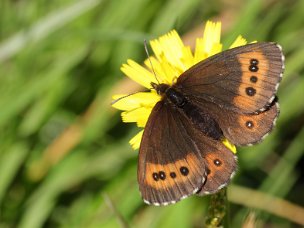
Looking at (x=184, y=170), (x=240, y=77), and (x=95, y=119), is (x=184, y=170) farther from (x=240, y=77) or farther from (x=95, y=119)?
(x=95, y=119)

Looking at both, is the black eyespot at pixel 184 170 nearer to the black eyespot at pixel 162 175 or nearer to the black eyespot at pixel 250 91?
the black eyespot at pixel 162 175

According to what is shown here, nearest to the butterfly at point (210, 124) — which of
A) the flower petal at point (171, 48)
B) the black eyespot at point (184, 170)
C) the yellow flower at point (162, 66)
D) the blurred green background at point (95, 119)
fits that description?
the black eyespot at point (184, 170)

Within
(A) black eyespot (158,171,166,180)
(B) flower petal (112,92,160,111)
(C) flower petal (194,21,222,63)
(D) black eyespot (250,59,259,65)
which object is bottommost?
(A) black eyespot (158,171,166,180)

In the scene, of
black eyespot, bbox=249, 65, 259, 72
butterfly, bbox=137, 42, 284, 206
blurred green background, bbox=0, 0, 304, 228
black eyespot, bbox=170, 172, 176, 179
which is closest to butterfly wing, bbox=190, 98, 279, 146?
butterfly, bbox=137, 42, 284, 206

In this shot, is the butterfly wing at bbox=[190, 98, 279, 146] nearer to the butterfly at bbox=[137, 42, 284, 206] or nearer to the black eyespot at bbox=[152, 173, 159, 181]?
the butterfly at bbox=[137, 42, 284, 206]

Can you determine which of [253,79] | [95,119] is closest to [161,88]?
[253,79]

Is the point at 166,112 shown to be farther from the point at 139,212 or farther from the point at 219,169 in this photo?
the point at 139,212
